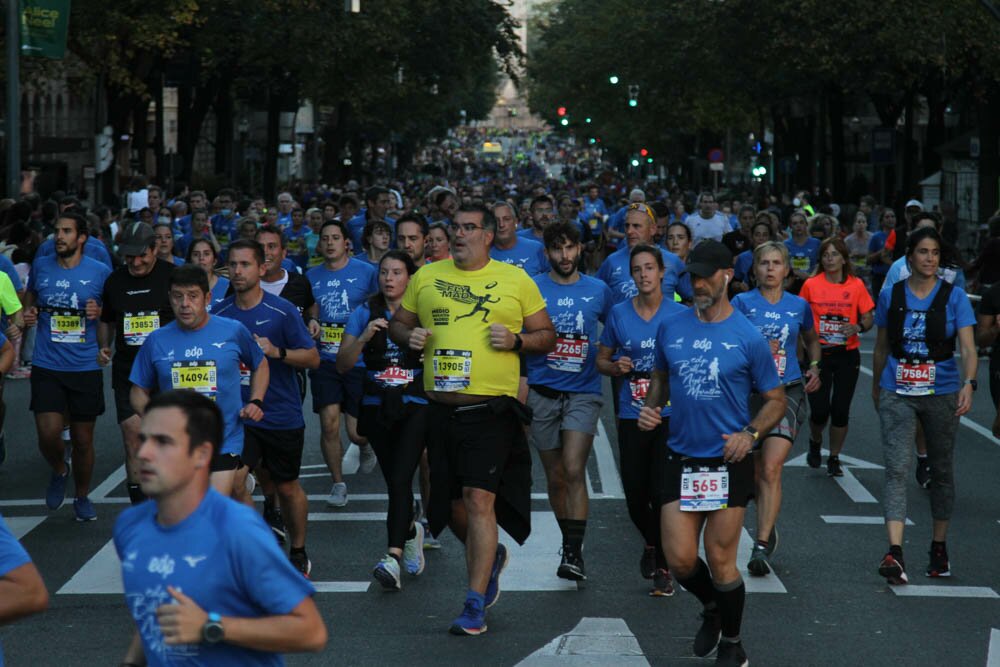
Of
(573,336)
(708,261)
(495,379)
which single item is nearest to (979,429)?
(573,336)

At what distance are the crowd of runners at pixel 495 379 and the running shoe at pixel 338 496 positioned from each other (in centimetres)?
1

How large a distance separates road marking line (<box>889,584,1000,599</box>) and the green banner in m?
19.0

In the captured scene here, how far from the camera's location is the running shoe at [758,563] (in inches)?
393

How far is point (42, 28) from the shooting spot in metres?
26.2

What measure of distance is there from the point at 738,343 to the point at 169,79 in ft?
123

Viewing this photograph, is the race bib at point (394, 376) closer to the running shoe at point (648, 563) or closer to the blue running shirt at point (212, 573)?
the running shoe at point (648, 563)

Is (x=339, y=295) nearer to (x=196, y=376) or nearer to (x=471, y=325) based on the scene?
(x=196, y=376)

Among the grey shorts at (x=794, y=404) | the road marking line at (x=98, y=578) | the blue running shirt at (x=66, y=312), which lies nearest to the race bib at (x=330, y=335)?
the blue running shirt at (x=66, y=312)

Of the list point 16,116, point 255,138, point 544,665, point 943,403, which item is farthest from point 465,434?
point 255,138

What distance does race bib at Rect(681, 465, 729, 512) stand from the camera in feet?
25.5

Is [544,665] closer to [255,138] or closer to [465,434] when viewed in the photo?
[465,434]

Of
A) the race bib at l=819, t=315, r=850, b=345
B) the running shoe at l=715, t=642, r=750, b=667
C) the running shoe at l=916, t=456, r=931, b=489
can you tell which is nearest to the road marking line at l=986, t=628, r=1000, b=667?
the running shoe at l=715, t=642, r=750, b=667

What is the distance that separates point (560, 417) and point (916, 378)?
192cm

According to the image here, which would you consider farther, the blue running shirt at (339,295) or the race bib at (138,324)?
the blue running shirt at (339,295)
